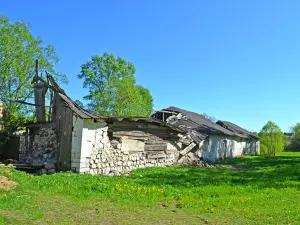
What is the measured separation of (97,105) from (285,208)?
3675 cm

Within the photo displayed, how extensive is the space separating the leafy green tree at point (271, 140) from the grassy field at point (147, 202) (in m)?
33.8

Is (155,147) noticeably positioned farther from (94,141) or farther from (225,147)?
(225,147)

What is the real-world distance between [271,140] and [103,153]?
116 feet

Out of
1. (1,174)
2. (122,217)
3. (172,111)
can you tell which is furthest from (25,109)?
(122,217)

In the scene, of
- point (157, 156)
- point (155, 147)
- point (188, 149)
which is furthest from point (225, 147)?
point (155, 147)

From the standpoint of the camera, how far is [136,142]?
18.4 m

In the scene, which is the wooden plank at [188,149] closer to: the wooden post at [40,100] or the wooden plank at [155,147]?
the wooden plank at [155,147]

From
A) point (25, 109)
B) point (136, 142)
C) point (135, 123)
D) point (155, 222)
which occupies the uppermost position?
point (25, 109)

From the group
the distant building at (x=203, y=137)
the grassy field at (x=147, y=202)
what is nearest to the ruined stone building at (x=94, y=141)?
the grassy field at (x=147, y=202)

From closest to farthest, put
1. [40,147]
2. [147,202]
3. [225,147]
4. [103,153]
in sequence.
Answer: [147,202] → [103,153] → [40,147] → [225,147]

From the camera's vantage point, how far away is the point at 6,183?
1016 cm

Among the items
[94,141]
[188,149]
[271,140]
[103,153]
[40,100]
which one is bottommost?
[103,153]

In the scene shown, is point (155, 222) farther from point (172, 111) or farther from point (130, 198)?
point (172, 111)

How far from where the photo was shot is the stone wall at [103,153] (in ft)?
47.9
